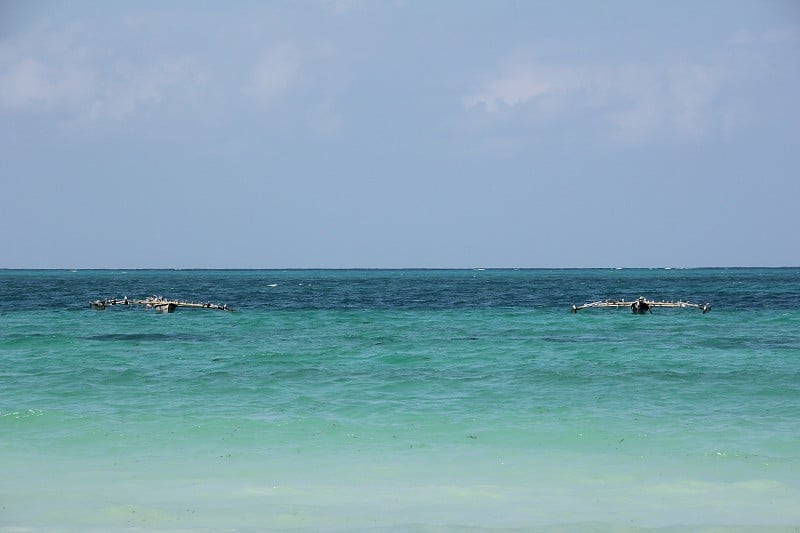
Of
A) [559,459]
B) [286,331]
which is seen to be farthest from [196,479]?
[286,331]

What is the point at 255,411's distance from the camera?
20125mm

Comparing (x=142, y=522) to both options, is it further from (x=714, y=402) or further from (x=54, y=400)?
(x=714, y=402)

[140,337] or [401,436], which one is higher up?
[140,337]

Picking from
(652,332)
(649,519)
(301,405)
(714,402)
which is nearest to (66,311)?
(652,332)

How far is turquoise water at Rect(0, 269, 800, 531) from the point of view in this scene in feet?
41.6

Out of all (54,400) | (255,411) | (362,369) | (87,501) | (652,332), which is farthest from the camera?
(652,332)

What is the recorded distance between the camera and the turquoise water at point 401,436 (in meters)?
12.7

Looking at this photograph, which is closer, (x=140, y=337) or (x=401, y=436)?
(x=401, y=436)

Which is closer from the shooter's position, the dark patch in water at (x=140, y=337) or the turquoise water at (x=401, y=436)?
the turquoise water at (x=401, y=436)

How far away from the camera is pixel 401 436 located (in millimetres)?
17500

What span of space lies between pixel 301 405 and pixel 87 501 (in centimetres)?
810

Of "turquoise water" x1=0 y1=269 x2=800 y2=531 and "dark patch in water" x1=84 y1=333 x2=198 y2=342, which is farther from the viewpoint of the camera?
"dark patch in water" x1=84 y1=333 x2=198 y2=342

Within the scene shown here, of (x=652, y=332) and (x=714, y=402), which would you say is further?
(x=652, y=332)

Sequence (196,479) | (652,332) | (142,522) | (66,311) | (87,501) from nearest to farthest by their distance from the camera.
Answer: (142,522), (87,501), (196,479), (652,332), (66,311)
